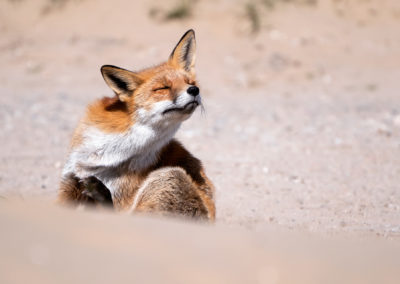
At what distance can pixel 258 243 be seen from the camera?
3.93 metres

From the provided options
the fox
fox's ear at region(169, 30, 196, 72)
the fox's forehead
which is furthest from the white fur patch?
fox's ear at region(169, 30, 196, 72)

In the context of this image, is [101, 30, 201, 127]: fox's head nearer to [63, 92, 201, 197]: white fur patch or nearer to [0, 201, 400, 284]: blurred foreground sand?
[63, 92, 201, 197]: white fur patch

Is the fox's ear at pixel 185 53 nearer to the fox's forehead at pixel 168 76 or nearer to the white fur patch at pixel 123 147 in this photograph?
the fox's forehead at pixel 168 76

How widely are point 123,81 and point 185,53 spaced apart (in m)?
0.84

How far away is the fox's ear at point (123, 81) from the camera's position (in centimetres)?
581

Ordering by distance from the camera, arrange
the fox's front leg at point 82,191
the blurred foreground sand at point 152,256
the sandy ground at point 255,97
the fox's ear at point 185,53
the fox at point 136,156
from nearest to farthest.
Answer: the blurred foreground sand at point 152,256
the fox at point 136,156
the fox's front leg at point 82,191
the fox's ear at point 185,53
the sandy ground at point 255,97

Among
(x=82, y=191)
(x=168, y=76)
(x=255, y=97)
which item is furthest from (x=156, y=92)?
(x=255, y=97)

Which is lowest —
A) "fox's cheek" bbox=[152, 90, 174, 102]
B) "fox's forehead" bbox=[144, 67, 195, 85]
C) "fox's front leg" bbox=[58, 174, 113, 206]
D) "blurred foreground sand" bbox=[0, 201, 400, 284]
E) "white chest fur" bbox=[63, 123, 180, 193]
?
"blurred foreground sand" bbox=[0, 201, 400, 284]

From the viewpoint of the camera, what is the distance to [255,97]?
14109mm

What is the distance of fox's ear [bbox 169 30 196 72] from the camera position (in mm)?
6203

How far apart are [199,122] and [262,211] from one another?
507cm

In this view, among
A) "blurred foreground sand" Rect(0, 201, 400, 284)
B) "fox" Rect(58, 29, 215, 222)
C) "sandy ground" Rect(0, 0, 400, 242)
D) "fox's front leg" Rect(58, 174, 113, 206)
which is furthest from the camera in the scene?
"sandy ground" Rect(0, 0, 400, 242)

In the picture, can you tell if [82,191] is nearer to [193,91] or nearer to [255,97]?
[193,91]

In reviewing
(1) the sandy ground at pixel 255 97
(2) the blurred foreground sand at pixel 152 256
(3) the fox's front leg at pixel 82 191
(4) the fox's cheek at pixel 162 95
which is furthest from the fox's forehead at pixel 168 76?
(2) the blurred foreground sand at pixel 152 256
